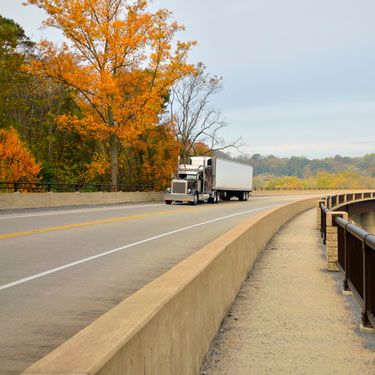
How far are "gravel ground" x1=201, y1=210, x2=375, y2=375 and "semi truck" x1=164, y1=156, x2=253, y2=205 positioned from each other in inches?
1227

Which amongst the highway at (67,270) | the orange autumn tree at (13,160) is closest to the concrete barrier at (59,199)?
the orange autumn tree at (13,160)

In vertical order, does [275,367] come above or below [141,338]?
below

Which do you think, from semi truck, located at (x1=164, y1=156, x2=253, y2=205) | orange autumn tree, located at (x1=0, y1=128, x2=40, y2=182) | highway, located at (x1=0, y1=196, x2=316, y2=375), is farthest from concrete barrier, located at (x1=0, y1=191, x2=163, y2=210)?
highway, located at (x1=0, y1=196, x2=316, y2=375)

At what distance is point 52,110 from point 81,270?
49.3 metres

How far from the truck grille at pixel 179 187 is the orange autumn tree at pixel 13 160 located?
10200mm

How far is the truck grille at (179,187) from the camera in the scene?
4275 cm

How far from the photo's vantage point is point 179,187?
42.9m

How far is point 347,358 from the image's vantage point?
6.02 m

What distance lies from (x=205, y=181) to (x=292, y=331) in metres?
37.9

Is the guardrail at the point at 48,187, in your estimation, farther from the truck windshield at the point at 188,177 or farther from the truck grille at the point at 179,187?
the truck windshield at the point at 188,177

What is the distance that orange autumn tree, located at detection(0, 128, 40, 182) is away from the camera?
4088cm

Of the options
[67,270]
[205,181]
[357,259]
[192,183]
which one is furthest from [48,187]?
[357,259]

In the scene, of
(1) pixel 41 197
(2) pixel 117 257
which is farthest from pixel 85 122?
(2) pixel 117 257

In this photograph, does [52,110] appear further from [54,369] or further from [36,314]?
[54,369]
